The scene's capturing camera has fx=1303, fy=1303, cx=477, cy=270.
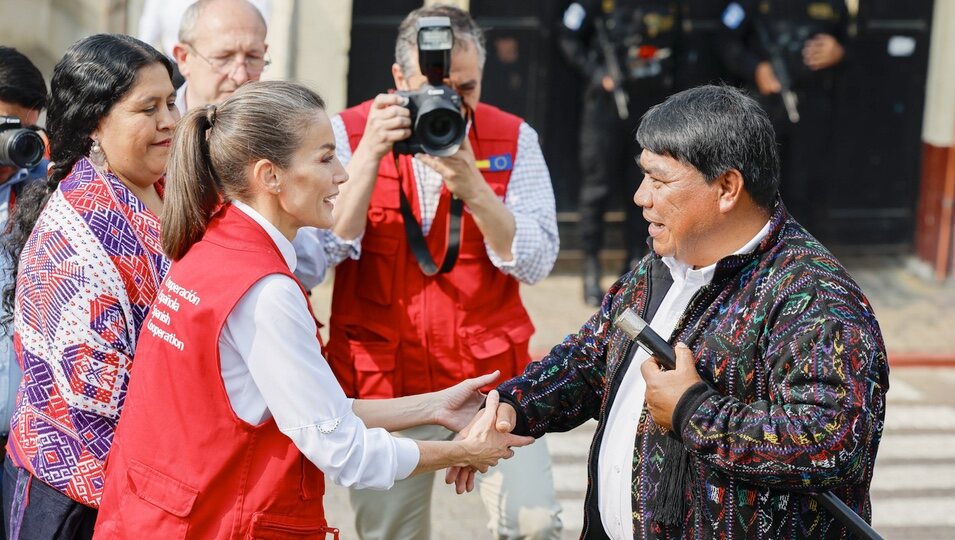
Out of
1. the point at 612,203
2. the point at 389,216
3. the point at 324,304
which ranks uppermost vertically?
the point at 389,216

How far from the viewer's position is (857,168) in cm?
990

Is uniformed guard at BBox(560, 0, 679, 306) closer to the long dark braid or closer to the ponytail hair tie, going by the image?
the long dark braid

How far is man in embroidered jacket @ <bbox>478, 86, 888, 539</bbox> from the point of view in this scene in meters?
2.80

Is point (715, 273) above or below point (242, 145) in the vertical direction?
below

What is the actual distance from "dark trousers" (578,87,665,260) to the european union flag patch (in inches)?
158

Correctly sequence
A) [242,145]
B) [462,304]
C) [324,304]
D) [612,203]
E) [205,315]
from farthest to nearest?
[612,203], [324,304], [462,304], [242,145], [205,315]

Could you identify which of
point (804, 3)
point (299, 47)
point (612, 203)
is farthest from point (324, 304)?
point (804, 3)

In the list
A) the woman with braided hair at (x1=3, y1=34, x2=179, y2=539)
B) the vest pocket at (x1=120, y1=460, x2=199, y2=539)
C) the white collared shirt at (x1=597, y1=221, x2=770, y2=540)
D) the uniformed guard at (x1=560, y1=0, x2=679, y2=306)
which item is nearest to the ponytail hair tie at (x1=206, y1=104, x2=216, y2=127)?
the woman with braided hair at (x1=3, y1=34, x2=179, y2=539)

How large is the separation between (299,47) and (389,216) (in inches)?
181

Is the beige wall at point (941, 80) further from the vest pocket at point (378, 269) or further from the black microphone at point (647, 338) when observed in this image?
the black microphone at point (647, 338)

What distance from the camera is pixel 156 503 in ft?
9.64

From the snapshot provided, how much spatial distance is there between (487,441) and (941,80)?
7235 mm

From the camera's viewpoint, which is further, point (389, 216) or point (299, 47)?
point (299, 47)

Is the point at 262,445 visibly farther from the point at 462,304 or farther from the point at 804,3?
the point at 804,3
